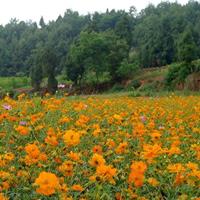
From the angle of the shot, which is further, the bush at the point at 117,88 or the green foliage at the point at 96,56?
the green foliage at the point at 96,56

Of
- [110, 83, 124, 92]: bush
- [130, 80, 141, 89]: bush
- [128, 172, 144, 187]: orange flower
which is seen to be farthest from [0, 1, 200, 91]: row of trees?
[128, 172, 144, 187]: orange flower

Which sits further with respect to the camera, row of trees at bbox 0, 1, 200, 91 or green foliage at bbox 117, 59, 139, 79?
row of trees at bbox 0, 1, 200, 91

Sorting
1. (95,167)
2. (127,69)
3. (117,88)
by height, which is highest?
(95,167)

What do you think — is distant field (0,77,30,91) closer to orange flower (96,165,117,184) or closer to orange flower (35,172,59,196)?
orange flower (96,165,117,184)

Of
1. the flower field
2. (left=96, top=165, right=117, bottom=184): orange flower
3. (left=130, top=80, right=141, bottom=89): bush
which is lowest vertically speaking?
(left=130, top=80, right=141, bottom=89): bush

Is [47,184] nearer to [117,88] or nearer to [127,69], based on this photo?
[117,88]

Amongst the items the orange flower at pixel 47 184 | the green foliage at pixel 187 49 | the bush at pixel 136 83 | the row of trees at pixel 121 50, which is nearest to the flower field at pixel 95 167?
the orange flower at pixel 47 184

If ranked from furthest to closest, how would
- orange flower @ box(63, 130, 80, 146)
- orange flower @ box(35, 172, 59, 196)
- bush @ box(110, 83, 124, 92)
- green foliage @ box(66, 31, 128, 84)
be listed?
green foliage @ box(66, 31, 128, 84) → bush @ box(110, 83, 124, 92) → orange flower @ box(63, 130, 80, 146) → orange flower @ box(35, 172, 59, 196)

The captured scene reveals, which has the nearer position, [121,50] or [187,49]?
[187,49]

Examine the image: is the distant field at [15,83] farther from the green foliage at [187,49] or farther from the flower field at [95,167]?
the flower field at [95,167]

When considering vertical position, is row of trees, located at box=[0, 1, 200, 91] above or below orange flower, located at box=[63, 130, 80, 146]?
above

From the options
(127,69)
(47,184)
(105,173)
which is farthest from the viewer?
(127,69)

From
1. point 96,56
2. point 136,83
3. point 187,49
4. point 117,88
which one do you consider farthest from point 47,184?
point 96,56

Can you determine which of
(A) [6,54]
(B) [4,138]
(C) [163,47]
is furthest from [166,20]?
(B) [4,138]
